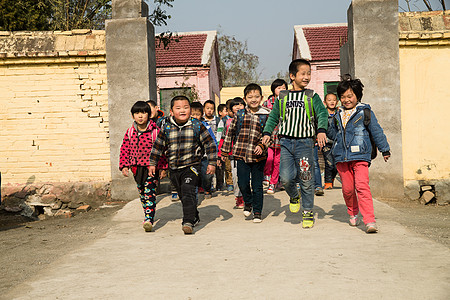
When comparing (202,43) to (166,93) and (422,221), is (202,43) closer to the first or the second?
(166,93)

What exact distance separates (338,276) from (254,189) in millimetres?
2594

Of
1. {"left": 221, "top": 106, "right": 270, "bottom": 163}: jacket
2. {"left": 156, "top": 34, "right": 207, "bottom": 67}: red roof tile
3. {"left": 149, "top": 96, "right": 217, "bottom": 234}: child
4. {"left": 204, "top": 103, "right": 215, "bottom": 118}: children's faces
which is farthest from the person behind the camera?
{"left": 156, "top": 34, "right": 207, "bottom": 67}: red roof tile

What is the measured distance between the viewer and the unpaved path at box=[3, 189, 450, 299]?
332 cm

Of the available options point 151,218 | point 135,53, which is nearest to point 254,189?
point 151,218

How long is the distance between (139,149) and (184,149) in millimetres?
655

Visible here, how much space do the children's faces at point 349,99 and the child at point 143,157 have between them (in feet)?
7.61

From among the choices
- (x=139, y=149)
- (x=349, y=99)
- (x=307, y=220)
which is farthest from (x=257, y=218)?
(x=349, y=99)

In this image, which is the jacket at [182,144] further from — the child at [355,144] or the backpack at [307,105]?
the child at [355,144]

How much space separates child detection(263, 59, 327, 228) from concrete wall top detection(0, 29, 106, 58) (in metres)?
4.60

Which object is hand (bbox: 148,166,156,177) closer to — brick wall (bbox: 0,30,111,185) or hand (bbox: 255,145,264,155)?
hand (bbox: 255,145,264,155)

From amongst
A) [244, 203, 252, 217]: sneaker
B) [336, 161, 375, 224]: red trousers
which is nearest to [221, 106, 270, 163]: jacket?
Result: [244, 203, 252, 217]: sneaker

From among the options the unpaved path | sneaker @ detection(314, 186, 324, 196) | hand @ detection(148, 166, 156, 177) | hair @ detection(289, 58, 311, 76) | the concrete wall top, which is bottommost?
the unpaved path

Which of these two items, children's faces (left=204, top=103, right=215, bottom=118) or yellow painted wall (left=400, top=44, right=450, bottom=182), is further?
children's faces (left=204, top=103, right=215, bottom=118)

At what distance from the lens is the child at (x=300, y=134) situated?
5469 millimetres
